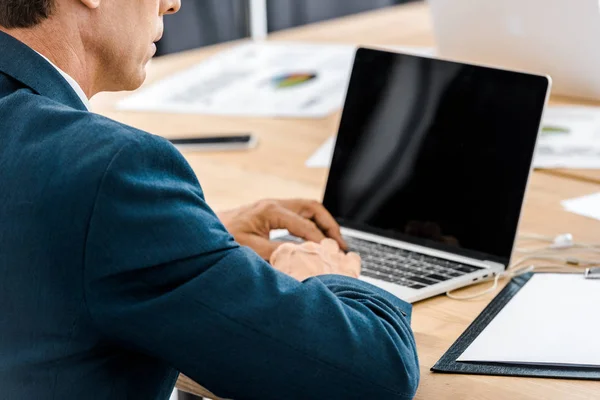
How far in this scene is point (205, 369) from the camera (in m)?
0.88

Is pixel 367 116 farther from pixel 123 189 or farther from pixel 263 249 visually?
pixel 123 189

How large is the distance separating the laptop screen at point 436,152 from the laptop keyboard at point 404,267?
4cm

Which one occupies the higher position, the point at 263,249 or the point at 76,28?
the point at 76,28

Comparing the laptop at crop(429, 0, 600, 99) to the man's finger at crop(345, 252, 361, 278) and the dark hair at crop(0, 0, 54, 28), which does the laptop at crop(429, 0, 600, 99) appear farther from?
the dark hair at crop(0, 0, 54, 28)

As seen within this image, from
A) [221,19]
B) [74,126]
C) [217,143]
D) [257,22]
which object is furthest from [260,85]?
[221,19]

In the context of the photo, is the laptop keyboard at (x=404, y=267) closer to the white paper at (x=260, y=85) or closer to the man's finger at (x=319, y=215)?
the man's finger at (x=319, y=215)

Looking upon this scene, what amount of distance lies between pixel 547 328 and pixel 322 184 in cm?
63

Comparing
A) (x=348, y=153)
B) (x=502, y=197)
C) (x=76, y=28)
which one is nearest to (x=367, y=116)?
(x=348, y=153)

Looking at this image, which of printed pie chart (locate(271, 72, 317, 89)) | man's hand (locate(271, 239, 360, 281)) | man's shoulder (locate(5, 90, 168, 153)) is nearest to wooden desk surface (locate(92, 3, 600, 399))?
man's hand (locate(271, 239, 360, 281))

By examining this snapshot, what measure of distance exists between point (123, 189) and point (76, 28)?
260mm

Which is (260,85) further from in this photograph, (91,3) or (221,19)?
(221,19)

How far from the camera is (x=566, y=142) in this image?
182 centimetres

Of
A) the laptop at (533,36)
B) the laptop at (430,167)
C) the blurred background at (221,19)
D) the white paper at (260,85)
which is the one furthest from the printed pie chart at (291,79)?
the blurred background at (221,19)

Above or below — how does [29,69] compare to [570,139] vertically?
above
